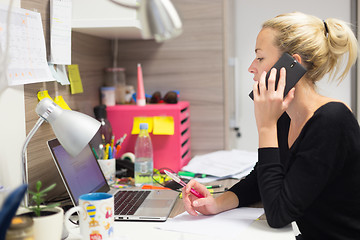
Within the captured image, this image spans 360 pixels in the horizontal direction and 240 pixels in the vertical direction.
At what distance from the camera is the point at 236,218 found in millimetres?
1191

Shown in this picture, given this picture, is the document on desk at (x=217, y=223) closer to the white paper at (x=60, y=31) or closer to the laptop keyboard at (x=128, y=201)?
the laptop keyboard at (x=128, y=201)

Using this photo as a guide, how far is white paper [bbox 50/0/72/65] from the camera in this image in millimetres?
1385

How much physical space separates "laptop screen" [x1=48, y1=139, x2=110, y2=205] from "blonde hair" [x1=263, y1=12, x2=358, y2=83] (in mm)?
700

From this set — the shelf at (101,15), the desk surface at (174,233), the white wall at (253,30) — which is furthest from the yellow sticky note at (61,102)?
the white wall at (253,30)

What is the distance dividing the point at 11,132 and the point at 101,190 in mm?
390

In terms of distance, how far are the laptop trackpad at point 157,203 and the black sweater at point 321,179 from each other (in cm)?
32

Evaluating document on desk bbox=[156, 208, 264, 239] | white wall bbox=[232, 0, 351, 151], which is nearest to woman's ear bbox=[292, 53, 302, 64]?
document on desk bbox=[156, 208, 264, 239]

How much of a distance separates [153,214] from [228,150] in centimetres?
99

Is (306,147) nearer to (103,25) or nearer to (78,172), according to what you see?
(78,172)

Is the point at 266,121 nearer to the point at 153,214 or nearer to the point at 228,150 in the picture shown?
the point at 153,214

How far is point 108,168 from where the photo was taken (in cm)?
161

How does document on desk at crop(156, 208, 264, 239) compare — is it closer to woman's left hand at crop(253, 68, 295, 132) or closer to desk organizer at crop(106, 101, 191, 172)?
woman's left hand at crop(253, 68, 295, 132)

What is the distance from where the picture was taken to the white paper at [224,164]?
1740 mm

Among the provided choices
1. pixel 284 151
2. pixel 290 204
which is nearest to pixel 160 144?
pixel 284 151
